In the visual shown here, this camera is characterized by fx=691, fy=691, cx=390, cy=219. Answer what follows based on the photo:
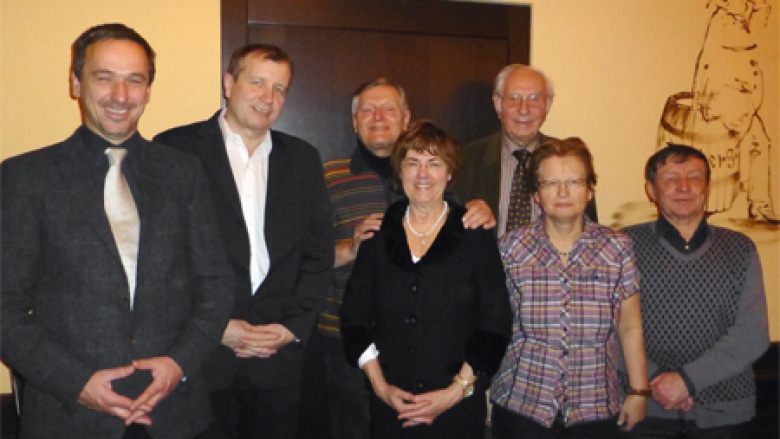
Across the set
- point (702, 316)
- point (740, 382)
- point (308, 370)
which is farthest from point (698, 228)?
point (308, 370)

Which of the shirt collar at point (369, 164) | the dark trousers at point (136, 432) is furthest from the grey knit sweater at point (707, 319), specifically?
the dark trousers at point (136, 432)

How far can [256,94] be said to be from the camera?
7.57 feet

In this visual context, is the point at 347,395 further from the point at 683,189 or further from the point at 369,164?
the point at 683,189

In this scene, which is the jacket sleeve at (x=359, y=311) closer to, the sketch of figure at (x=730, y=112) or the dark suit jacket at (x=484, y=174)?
the dark suit jacket at (x=484, y=174)

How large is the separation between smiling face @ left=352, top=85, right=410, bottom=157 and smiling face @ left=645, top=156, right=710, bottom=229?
102 cm

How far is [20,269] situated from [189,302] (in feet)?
1.42

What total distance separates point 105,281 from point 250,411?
2.47ft

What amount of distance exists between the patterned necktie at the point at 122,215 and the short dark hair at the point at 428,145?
2.73ft

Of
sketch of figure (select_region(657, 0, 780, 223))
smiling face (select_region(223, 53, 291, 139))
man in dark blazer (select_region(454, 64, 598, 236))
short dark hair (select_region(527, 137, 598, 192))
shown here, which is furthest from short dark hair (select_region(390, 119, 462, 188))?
sketch of figure (select_region(657, 0, 780, 223))

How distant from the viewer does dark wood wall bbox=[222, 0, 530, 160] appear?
3236mm

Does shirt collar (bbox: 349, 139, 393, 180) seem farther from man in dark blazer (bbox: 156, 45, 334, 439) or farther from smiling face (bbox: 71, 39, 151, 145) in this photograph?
smiling face (bbox: 71, 39, 151, 145)

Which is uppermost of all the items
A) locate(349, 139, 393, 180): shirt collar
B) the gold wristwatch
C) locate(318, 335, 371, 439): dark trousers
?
locate(349, 139, 393, 180): shirt collar

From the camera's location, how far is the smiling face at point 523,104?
112 inches

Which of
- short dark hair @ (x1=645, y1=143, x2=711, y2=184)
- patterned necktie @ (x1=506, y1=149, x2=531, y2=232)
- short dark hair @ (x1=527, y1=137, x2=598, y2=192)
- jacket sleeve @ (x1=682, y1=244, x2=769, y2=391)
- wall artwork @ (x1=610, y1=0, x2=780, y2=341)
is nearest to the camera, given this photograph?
short dark hair @ (x1=527, y1=137, x2=598, y2=192)
